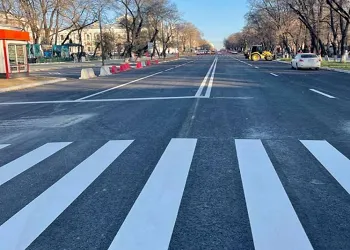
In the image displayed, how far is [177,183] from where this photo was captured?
181 inches

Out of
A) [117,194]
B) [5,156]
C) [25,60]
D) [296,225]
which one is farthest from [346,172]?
[25,60]

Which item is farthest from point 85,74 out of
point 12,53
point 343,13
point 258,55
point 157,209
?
point 258,55

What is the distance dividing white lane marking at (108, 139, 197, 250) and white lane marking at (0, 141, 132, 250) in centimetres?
77

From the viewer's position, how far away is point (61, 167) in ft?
17.9

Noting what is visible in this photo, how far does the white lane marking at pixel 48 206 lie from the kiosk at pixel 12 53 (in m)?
23.0

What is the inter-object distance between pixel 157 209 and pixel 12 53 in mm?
27886

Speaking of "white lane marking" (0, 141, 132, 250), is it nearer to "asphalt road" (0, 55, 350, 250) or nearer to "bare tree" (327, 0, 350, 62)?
"asphalt road" (0, 55, 350, 250)

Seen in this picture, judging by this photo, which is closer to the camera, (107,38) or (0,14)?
Answer: (0,14)

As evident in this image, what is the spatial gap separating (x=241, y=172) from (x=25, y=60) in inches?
1121

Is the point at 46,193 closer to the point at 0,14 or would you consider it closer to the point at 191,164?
the point at 191,164

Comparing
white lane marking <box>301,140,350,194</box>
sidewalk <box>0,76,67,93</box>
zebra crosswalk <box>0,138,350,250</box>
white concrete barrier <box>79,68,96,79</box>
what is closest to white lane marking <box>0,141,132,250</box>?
zebra crosswalk <box>0,138,350,250</box>

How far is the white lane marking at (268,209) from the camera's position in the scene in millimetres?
3201

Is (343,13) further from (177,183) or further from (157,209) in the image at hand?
(157,209)

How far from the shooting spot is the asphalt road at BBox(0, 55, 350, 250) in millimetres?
3365
